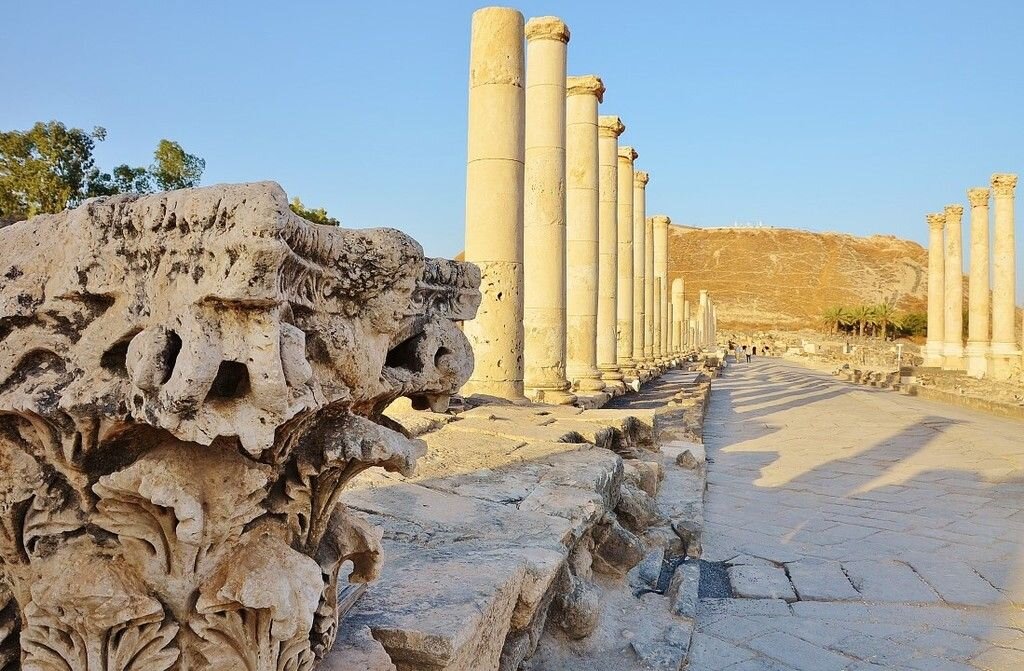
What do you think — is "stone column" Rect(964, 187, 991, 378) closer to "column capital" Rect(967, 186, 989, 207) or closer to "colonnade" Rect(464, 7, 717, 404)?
"column capital" Rect(967, 186, 989, 207)

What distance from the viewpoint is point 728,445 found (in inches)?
414

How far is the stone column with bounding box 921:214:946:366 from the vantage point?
32.9 meters

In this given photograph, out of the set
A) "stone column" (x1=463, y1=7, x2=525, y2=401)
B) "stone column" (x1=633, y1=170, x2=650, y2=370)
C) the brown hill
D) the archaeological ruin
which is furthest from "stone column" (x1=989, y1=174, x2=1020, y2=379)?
the brown hill

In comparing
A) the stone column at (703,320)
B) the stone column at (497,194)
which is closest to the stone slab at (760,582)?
the stone column at (497,194)

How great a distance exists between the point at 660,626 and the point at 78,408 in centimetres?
275

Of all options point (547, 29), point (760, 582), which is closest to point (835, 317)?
point (547, 29)

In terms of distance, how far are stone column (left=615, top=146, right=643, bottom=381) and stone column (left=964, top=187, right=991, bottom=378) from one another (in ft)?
56.8

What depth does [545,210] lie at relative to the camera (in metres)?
10.6

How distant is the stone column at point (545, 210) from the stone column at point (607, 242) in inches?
188

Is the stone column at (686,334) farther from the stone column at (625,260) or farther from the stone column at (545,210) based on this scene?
the stone column at (545,210)

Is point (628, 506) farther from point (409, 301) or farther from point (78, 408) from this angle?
point (78, 408)

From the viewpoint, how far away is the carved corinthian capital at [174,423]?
1.37m

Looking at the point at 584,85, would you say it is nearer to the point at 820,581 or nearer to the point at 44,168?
the point at 820,581

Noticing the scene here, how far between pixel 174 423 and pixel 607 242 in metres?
14.8
